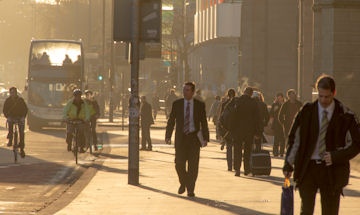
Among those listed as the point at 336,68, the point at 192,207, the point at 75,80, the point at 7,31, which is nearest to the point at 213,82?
the point at 7,31

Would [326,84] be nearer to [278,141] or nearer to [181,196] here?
[181,196]

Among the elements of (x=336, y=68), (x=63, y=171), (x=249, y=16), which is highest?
(x=249, y=16)

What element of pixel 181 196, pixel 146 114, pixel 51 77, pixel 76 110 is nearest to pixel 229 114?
pixel 181 196

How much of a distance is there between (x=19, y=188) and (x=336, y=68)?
1327 cm

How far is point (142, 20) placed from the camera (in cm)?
1556

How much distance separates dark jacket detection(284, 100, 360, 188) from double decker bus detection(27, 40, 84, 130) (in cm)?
3379

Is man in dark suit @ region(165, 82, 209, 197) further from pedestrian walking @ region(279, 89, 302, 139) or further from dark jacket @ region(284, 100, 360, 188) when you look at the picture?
pedestrian walking @ region(279, 89, 302, 139)

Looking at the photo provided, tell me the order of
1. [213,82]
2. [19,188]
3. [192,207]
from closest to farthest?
[192,207]
[19,188]
[213,82]

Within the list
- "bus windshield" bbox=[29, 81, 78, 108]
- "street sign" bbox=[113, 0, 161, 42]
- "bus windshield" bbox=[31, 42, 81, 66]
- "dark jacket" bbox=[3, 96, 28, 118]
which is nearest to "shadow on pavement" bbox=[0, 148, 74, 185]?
"dark jacket" bbox=[3, 96, 28, 118]

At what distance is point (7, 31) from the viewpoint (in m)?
118

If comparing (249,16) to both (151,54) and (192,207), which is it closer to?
(151,54)

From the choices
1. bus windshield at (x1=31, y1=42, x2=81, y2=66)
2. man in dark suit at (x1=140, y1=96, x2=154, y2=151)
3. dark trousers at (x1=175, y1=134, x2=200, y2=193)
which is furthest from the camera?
bus windshield at (x1=31, y1=42, x2=81, y2=66)

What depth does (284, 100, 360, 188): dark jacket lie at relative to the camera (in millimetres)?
8203

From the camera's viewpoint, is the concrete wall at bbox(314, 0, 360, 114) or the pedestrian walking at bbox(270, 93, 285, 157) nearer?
the pedestrian walking at bbox(270, 93, 285, 157)
